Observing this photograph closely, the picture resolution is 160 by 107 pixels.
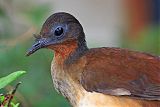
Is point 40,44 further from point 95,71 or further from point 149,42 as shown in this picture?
point 149,42

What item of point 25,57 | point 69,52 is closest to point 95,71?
point 69,52

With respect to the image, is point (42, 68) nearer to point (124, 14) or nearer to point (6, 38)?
point (6, 38)

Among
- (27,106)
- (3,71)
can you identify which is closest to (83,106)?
(27,106)

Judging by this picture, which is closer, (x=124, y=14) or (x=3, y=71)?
(x=3, y=71)

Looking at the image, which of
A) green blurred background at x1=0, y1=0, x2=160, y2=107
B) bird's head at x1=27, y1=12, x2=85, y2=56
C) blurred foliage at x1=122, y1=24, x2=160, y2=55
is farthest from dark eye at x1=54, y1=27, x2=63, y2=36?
blurred foliage at x1=122, y1=24, x2=160, y2=55

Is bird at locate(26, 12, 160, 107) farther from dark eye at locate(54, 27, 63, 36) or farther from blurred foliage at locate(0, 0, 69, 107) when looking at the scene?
blurred foliage at locate(0, 0, 69, 107)

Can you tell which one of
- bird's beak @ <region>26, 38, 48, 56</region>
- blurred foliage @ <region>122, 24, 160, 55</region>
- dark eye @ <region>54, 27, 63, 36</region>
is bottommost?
blurred foliage @ <region>122, 24, 160, 55</region>
